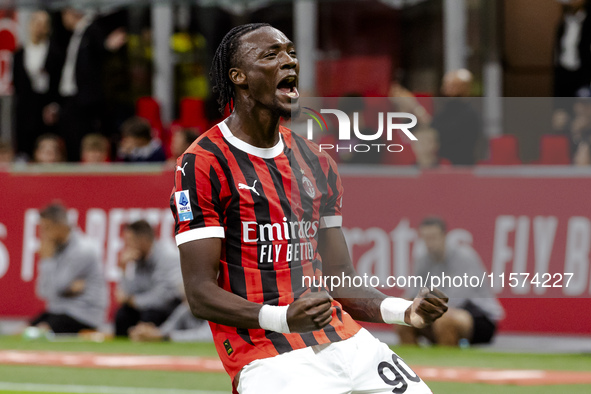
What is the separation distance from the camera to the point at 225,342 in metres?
3.55

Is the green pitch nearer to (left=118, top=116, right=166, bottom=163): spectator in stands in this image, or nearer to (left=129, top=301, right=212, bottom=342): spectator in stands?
(left=129, top=301, right=212, bottom=342): spectator in stands

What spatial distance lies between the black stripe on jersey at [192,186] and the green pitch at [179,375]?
4211 millimetres

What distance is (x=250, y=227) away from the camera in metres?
3.52

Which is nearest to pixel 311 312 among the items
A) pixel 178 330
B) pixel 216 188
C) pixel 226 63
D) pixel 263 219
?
pixel 263 219

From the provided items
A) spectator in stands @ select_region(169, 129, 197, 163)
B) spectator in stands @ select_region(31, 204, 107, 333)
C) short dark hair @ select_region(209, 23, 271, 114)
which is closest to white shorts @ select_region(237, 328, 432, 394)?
short dark hair @ select_region(209, 23, 271, 114)

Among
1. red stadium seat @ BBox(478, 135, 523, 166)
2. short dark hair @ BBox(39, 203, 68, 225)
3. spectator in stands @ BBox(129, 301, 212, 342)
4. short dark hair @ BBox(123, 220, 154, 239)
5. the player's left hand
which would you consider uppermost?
the player's left hand

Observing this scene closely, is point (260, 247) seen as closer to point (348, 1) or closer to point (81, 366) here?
point (81, 366)

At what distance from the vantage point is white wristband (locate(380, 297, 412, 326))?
355 centimetres

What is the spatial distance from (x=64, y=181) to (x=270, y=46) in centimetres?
793

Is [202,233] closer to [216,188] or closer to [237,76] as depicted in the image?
[216,188]

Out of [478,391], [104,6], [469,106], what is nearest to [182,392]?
[478,391]

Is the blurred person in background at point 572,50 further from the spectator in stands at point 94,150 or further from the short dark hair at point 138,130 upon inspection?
the spectator in stands at point 94,150

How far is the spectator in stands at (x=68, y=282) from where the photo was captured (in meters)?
10.1

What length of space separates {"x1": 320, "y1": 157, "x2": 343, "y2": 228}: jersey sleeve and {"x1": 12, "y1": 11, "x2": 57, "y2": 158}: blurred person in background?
969cm
